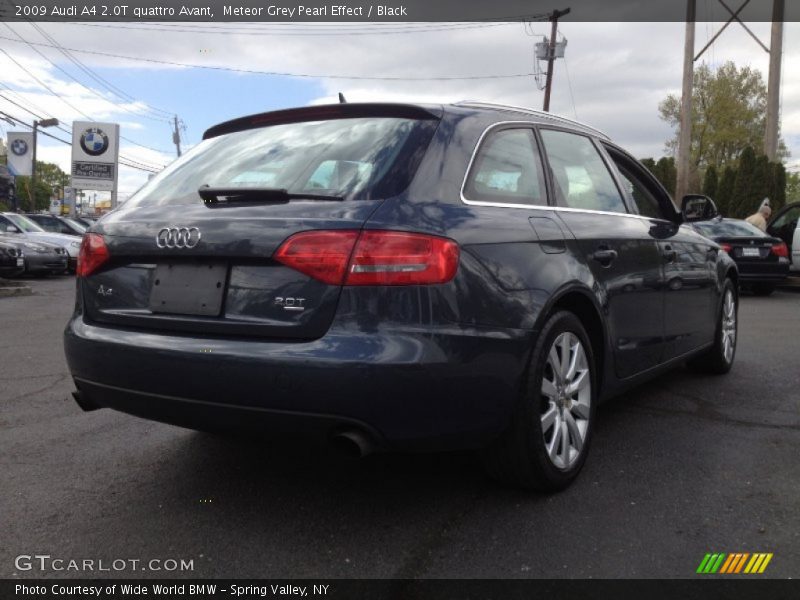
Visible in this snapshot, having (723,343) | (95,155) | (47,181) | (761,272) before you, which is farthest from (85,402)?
(47,181)

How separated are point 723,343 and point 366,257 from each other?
160 inches

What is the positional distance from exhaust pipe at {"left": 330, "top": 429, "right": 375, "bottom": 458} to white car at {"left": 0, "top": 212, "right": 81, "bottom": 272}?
58.8 feet

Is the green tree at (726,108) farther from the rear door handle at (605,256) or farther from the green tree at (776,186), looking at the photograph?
the rear door handle at (605,256)

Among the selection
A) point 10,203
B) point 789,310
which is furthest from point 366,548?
point 10,203

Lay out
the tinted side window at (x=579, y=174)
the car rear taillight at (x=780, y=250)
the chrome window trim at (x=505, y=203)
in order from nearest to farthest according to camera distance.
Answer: the chrome window trim at (x=505, y=203) < the tinted side window at (x=579, y=174) < the car rear taillight at (x=780, y=250)

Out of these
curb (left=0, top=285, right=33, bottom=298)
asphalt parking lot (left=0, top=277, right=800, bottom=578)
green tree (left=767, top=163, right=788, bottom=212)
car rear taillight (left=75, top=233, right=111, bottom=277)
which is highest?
green tree (left=767, top=163, right=788, bottom=212)

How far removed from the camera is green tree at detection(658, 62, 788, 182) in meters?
45.2

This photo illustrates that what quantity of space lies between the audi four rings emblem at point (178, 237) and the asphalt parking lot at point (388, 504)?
0.96 metres

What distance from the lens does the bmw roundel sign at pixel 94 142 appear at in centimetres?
3916

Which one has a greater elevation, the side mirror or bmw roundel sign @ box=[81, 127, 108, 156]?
bmw roundel sign @ box=[81, 127, 108, 156]

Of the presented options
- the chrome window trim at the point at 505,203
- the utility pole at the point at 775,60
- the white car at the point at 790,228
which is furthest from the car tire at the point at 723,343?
the utility pole at the point at 775,60

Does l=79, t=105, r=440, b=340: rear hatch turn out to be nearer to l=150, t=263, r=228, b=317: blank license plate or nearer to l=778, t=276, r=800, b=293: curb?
l=150, t=263, r=228, b=317: blank license plate

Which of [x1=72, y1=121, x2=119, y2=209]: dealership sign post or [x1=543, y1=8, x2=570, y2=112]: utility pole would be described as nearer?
[x1=543, y1=8, x2=570, y2=112]: utility pole

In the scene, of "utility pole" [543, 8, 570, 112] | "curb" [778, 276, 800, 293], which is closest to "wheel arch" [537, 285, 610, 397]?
"curb" [778, 276, 800, 293]
